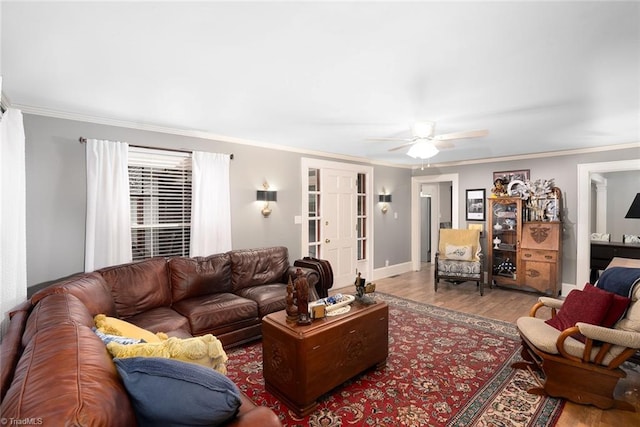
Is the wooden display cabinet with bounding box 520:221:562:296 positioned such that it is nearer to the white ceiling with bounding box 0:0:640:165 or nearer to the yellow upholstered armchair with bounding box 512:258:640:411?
the white ceiling with bounding box 0:0:640:165

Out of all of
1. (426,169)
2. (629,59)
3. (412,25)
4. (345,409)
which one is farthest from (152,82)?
(426,169)

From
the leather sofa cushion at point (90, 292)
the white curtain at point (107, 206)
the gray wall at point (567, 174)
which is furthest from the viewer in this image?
the gray wall at point (567, 174)

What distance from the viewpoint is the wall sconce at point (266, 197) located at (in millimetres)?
4309

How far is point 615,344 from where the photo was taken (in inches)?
82.4

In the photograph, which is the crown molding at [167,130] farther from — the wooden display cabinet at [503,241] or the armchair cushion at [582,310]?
the armchair cushion at [582,310]

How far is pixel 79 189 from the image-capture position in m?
3.06

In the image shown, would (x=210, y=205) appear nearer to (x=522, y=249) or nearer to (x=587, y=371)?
(x=587, y=371)

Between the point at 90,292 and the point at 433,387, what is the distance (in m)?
2.84

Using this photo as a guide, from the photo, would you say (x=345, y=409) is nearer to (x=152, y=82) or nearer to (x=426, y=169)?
(x=152, y=82)

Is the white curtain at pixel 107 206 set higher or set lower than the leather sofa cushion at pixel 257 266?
higher

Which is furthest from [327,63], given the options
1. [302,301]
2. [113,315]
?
[113,315]

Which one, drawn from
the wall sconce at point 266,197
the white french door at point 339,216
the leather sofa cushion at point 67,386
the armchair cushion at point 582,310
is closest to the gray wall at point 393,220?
the white french door at point 339,216

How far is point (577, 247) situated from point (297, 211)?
4605mm

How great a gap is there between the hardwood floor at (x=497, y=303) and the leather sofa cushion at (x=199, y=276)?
232cm
